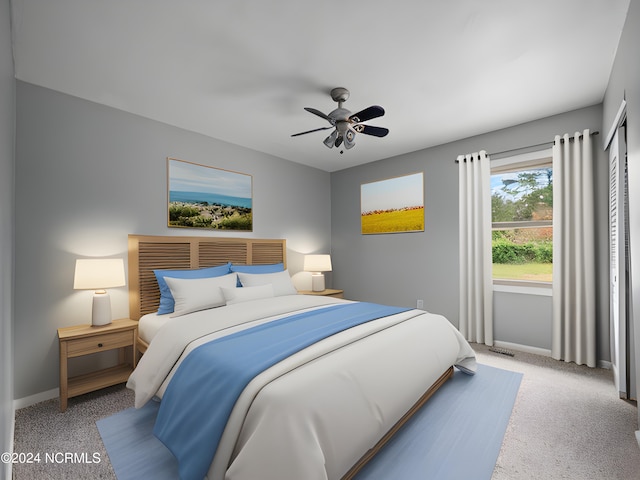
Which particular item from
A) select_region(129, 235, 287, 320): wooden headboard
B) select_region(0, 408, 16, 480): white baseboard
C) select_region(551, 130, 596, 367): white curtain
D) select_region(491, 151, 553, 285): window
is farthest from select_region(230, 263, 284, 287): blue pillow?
select_region(551, 130, 596, 367): white curtain

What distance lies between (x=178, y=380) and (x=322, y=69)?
2424mm

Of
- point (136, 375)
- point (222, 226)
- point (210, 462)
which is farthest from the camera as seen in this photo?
point (222, 226)

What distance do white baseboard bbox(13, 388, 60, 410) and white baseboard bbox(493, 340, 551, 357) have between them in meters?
4.56

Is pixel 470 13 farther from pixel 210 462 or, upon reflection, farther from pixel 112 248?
pixel 112 248

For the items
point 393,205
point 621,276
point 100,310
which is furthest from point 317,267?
point 621,276

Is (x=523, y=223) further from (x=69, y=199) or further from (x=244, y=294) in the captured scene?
(x=69, y=199)

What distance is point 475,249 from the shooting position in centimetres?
375

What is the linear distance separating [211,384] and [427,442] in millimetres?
1368

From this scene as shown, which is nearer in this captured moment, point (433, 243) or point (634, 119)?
point (634, 119)

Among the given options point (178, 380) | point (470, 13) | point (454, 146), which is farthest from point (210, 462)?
point (454, 146)

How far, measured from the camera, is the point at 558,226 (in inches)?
126

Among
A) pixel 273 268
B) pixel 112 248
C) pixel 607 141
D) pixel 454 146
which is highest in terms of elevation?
pixel 454 146

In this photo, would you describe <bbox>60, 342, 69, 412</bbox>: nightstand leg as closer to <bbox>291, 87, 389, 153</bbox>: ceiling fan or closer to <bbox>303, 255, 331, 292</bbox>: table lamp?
<bbox>291, 87, 389, 153</bbox>: ceiling fan

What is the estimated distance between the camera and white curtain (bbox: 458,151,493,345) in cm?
368
